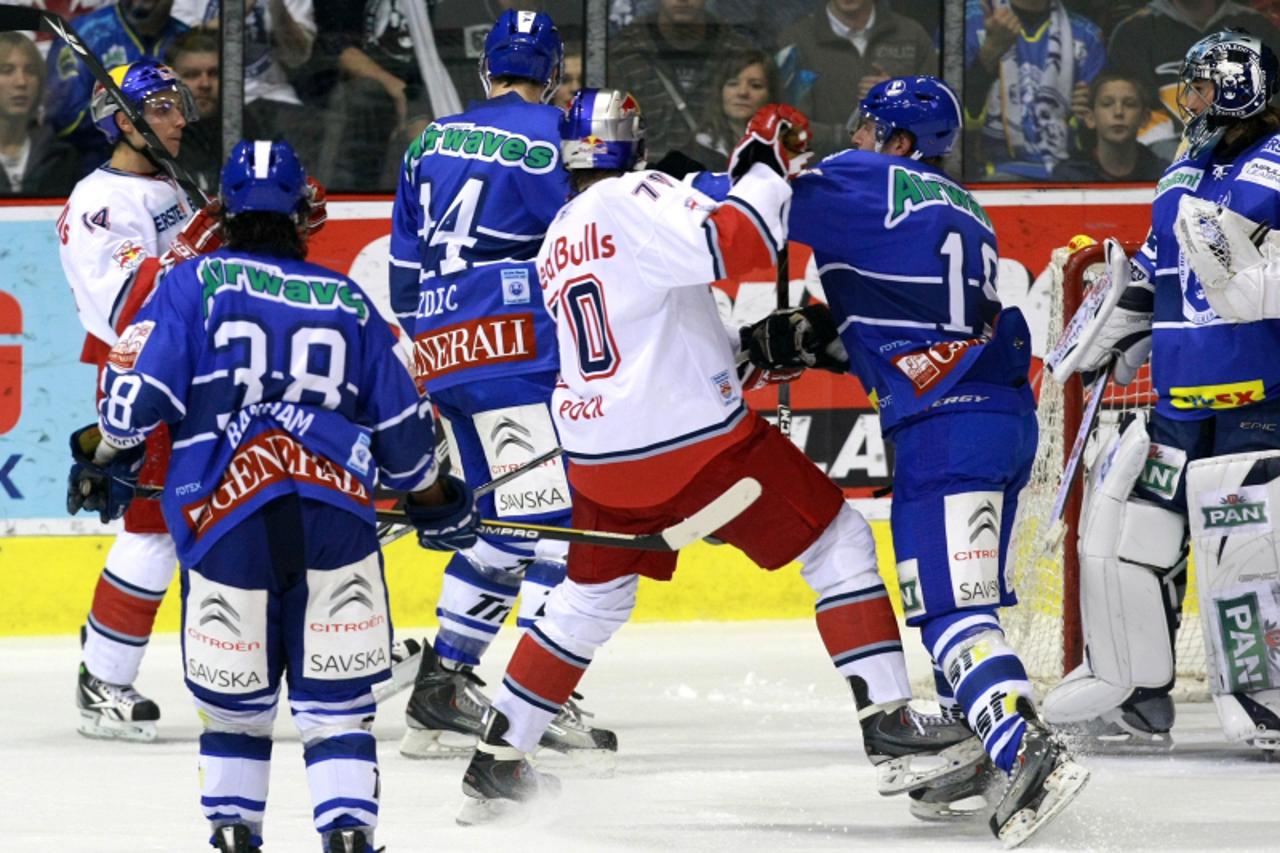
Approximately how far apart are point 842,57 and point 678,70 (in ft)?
1.81

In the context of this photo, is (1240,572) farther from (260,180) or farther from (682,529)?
(260,180)

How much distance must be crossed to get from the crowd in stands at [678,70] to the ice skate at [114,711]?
2.18 meters

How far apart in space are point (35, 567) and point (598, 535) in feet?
11.3

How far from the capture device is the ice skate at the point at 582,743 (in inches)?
217

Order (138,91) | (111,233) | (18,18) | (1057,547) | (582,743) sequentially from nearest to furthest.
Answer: (582,743)
(111,233)
(138,91)
(1057,547)
(18,18)

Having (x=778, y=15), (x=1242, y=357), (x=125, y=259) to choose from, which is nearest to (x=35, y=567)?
(x=125, y=259)

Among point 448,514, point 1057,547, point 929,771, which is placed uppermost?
point 448,514

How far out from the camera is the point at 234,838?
156 inches

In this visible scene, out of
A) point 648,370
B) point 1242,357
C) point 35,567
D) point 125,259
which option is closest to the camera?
point 648,370

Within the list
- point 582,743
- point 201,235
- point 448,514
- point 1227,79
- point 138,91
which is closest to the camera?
point 448,514

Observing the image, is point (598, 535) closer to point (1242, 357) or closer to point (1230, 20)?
point (1242, 357)

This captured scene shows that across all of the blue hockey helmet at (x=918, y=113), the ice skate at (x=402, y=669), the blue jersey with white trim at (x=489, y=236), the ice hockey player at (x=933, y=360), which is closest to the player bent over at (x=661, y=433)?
the ice hockey player at (x=933, y=360)

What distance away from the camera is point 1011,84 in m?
A: 7.91

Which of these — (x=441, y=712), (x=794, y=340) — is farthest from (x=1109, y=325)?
(x=441, y=712)
